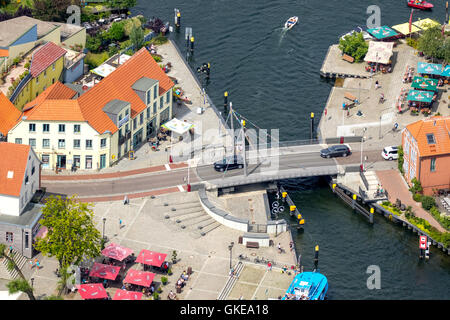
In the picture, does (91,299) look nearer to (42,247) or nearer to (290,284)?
(42,247)

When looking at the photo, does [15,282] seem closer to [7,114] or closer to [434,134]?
[7,114]

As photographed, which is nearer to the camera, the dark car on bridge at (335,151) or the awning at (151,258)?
the awning at (151,258)

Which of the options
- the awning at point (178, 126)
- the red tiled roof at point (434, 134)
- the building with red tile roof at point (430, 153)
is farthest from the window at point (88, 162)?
the red tiled roof at point (434, 134)

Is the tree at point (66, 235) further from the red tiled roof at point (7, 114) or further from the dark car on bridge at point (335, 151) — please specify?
the dark car on bridge at point (335, 151)

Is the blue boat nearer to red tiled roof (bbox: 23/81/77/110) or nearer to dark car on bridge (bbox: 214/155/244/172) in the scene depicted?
dark car on bridge (bbox: 214/155/244/172)

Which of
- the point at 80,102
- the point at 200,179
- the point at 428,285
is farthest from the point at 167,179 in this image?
the point at 428,285
